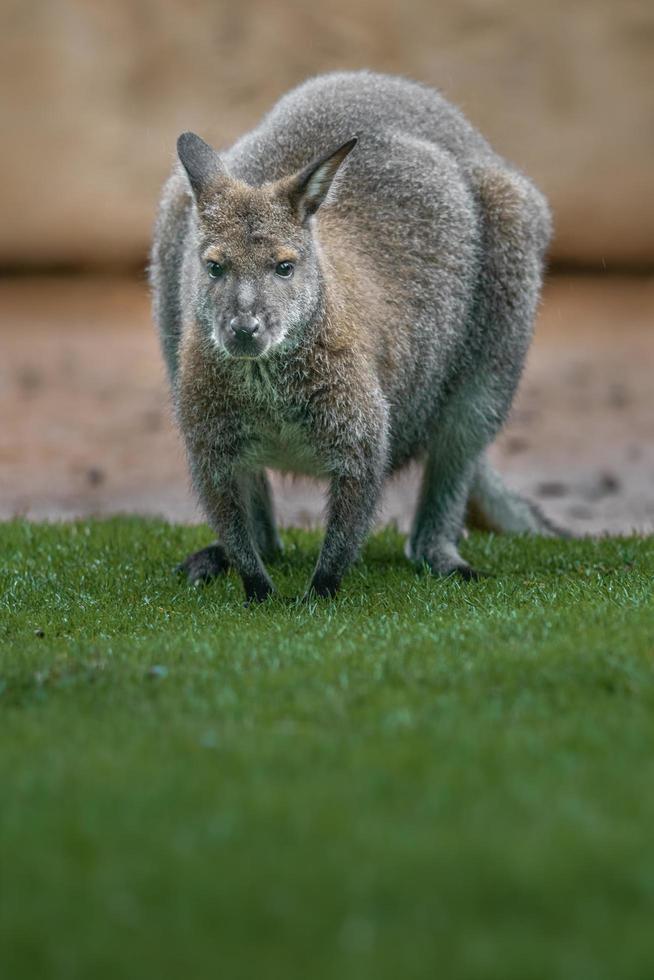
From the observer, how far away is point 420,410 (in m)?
6.91

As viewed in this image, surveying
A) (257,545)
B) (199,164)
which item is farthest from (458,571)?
(199,164)

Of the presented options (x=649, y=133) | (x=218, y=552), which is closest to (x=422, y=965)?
(x=218, y=552)

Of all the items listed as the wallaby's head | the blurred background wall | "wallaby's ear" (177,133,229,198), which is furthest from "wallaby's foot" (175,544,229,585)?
the blurred background wall

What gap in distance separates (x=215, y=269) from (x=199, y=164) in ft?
1.59

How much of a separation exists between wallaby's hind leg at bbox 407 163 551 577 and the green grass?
140 cm

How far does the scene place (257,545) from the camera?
7191mm

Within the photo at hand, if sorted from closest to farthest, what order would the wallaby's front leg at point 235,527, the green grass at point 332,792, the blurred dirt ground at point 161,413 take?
the green grass at point 332,792
the wallaby's front leg at point 235,527
the blurred dirt ground at point 161,413

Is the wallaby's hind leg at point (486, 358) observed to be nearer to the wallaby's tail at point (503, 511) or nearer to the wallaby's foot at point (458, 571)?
the wallaby's foot at point (458, 571)

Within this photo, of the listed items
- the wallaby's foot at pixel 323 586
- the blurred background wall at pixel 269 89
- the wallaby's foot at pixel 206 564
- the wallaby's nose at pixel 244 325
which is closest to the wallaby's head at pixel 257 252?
the wallaby's nose at pixel 244 325

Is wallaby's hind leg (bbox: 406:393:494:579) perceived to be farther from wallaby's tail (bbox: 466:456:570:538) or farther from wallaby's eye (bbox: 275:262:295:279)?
wallaby's eye (bbox: 275:262:295:279)

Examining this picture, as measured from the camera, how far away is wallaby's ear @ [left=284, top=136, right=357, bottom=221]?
590 centimetres

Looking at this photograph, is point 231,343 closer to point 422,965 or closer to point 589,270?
point 422,965

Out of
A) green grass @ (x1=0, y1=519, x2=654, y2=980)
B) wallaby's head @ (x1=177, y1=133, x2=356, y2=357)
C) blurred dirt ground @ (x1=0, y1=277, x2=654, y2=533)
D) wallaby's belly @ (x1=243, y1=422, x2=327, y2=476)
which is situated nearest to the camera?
green grass @ (x1=0, y1=519, x2=654, y2=980)

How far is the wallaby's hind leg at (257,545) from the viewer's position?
6.87 m
